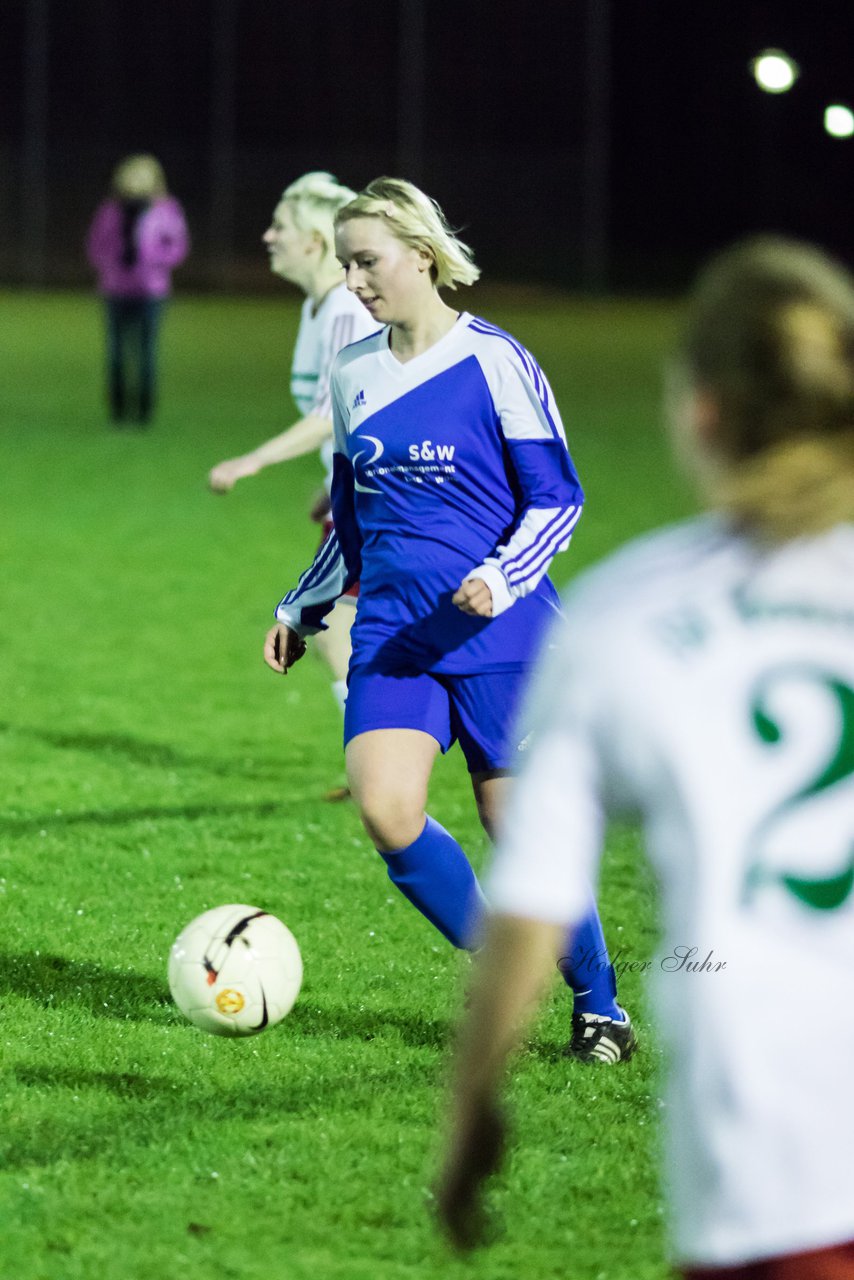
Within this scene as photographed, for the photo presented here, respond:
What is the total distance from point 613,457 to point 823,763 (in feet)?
47.0

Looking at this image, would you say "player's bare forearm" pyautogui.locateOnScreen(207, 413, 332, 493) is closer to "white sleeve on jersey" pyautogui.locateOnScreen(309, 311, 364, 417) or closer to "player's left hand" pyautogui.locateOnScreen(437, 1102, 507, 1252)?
"white sleeve on jersey" pyautogui.locateOnScreen(309, 311, 364, 417)

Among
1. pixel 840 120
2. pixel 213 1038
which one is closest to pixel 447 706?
pixel 213 1038

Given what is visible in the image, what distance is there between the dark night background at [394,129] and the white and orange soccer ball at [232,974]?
1194 inches

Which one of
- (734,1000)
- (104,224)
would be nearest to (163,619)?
(734,1000)

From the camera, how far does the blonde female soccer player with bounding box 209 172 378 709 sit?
5.87 meters

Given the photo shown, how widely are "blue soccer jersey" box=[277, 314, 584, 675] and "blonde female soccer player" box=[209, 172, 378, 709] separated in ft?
5.64

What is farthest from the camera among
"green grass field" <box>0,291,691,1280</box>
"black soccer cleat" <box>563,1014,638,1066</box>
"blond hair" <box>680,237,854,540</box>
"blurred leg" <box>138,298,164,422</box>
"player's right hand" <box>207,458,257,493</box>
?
"blurred leg" <box>138,298,164,422</box>

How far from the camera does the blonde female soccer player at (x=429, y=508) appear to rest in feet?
13.1

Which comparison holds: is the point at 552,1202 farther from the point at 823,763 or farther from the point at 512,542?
the point at 823,763

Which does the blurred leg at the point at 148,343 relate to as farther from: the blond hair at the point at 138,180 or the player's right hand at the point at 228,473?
the player's right hand at the point at 228,473

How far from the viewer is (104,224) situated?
18.3 meters

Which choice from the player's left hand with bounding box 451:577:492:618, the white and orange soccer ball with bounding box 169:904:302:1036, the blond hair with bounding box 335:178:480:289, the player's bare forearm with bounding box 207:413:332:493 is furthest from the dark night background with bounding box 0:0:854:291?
the player's left hand with bounding box 451:577:492:618

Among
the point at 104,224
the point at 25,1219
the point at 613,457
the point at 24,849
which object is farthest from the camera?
the point at 104,224

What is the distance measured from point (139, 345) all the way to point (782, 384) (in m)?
17.4
